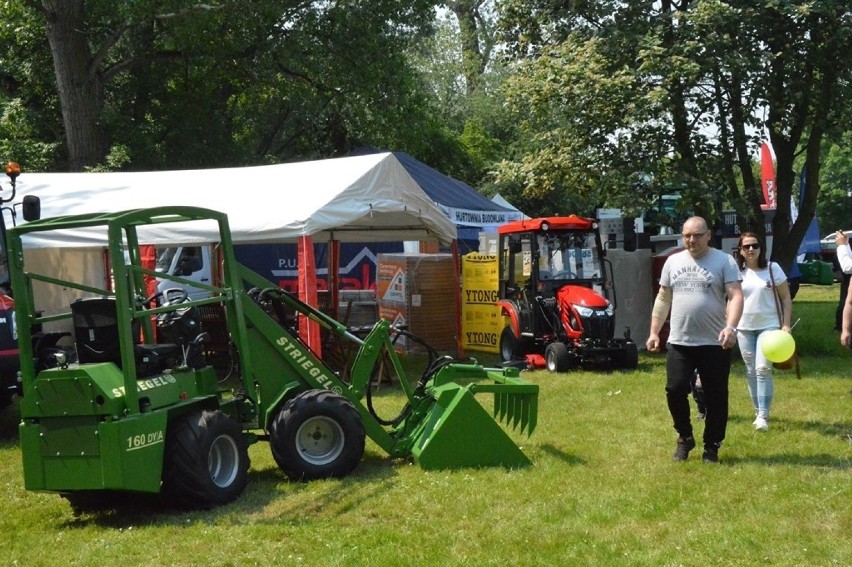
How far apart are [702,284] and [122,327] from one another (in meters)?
4.04

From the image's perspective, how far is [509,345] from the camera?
1485 centimetres

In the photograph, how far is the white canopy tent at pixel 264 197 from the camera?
11.9 meters

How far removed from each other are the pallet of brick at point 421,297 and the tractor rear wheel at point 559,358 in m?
2.95

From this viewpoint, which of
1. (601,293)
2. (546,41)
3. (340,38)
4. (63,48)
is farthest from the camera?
(340,38)

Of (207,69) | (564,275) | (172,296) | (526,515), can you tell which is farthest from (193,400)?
(207,69)

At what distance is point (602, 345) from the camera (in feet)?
44.5

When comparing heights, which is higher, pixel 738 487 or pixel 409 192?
pixel 409 192

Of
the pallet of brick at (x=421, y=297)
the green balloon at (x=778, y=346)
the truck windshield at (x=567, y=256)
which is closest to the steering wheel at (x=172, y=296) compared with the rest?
the green balloon at (x=778, y=346)

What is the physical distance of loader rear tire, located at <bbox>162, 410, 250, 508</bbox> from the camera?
6.26m

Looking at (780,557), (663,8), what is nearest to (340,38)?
(663,8)

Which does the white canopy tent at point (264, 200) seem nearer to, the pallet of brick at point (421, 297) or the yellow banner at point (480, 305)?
the pallet of brick at point (421, 297)

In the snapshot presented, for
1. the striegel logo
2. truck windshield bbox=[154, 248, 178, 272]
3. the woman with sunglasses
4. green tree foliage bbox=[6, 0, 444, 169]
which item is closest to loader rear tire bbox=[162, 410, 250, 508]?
the striegel logo

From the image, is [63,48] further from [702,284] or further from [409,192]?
[702,284]

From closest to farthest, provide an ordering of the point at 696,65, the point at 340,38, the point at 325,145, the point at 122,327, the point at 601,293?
the point at 122,327 → the point at 696,65 → the point at 601,293 → the point at 340,38 → the point at 325,145
